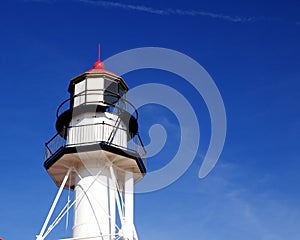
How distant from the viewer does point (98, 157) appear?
27344 millimetres

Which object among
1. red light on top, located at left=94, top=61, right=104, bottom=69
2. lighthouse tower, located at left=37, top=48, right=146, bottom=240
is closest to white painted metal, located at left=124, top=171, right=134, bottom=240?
lighthouse tower, located at left=37, top=48, right=146, bottom=240

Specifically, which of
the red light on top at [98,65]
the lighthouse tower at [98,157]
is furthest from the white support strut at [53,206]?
the red light on top at [98,65]

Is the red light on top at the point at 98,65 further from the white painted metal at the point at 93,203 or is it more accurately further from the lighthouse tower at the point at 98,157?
the white painted metal at the point at 93,203

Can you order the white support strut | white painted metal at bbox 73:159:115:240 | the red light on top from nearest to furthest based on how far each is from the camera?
the white support strut
white painted metal at bbox 73:159:115:240
the red light on top

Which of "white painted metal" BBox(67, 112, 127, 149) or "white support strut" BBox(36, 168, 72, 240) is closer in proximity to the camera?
"white support strut" BBox(36, 168, 72, 240)

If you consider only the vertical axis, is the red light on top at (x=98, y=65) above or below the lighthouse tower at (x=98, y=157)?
above

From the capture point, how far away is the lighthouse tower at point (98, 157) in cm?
2669

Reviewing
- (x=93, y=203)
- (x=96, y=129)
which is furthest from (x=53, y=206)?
(x=96, y=129)

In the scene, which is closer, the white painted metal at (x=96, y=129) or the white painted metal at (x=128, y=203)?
the white painted metal at (x=128, y=203)

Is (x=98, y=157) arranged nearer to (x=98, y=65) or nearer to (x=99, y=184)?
(x=99, y=184)

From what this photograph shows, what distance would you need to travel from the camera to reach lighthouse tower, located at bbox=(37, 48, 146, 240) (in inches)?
1051

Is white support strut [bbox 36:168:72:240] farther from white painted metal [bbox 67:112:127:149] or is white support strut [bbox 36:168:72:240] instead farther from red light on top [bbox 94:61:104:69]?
red light on top [bbox 94:61:104:69]

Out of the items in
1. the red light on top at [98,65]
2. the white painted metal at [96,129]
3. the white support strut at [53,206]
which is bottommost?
the white support strut at [53,206]

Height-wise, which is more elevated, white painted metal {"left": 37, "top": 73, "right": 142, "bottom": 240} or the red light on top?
the red light on top
